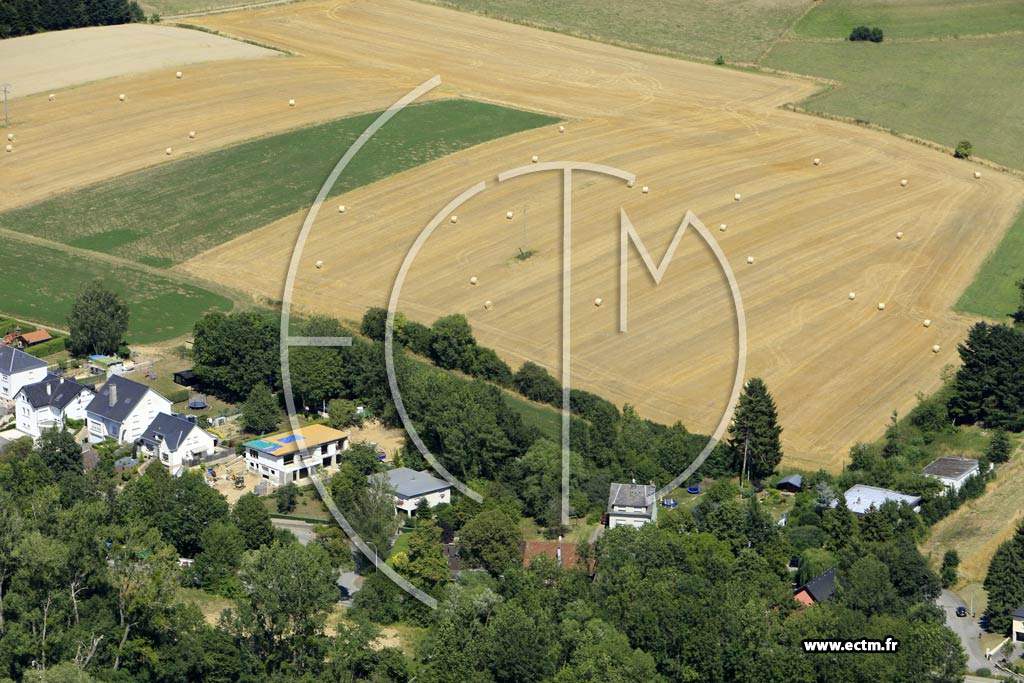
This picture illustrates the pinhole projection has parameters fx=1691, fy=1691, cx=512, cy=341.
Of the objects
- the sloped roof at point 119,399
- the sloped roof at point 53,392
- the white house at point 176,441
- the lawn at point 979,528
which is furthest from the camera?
the sloped roof at point 53,392

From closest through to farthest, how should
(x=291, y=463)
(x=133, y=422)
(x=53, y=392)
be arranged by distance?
(x=291, y=463), (x=133, y=422), (x=53, y=392)

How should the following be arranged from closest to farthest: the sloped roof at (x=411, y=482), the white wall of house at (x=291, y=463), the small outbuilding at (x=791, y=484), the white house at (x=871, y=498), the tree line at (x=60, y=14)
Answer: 1. the white house at (x=871, y=498)
2. the sloped roof at (x=411, y=482)
3. the small outbuilding at (x=791, y=484)
4. the white wall of house at (x=291, y=463)
5. the tree line at (x=60, y=14)

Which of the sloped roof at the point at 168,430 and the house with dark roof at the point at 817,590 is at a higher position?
the sloped roof at the point at 168,430

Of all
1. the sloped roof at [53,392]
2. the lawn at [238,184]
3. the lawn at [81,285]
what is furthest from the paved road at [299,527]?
the lawn at [238,184]

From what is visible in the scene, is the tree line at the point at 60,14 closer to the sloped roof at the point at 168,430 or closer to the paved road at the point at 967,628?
the sloped roof at the point at 168,430

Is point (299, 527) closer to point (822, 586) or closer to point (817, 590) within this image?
point (817, 590)

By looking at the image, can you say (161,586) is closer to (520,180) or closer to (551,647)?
(551,647)

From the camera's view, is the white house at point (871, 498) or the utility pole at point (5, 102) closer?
the white house at point (871, 498)

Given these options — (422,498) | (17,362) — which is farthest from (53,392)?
(422,498)

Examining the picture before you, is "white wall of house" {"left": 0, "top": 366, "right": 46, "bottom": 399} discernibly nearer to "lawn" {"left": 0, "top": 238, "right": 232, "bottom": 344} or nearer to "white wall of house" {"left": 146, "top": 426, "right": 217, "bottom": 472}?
"lawn" {"left": 0, "top": 238, "right": 232, "bottom": 344}
